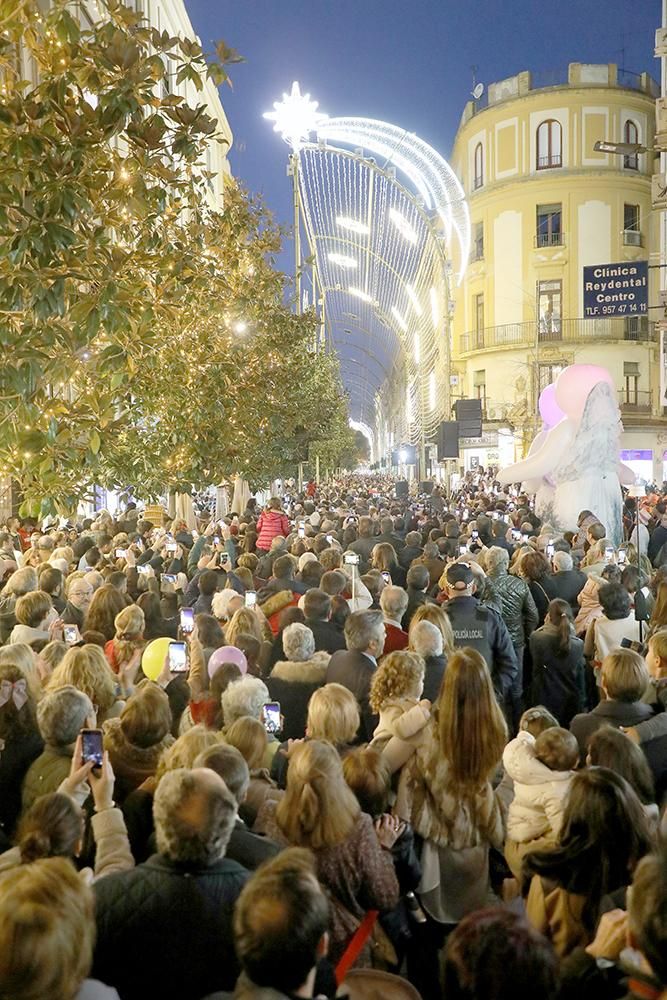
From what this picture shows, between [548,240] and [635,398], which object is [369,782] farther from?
[548,240]

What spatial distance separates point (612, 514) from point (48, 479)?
15838 mm

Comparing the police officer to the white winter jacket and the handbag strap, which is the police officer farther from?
the handbag strap

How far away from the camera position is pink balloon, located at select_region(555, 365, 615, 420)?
64.6 feet

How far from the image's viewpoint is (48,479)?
216 inches

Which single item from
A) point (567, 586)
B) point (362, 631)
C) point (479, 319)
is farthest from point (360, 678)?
point (479, 319)

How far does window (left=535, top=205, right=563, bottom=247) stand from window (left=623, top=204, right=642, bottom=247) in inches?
131

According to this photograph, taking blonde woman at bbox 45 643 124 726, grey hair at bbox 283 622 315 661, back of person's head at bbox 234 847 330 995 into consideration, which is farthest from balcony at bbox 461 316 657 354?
back of person's head at bbox 234 847 330 995

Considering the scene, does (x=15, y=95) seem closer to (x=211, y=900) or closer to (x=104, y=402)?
(x=104, y=402)

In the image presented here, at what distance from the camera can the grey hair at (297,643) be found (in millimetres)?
6074

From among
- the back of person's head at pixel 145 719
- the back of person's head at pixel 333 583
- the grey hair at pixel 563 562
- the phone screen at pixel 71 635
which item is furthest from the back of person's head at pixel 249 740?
the grey hair at pixel 563 562

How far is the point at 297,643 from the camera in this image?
19.9 feet

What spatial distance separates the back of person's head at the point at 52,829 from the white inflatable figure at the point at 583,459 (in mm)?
16541

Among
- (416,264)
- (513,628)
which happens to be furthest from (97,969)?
(416,264)

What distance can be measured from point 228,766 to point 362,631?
8.17 ft
